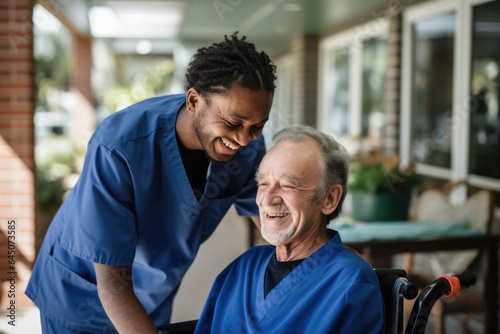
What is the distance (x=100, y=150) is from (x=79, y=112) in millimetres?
8193

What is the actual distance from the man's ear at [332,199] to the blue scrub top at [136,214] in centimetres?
29

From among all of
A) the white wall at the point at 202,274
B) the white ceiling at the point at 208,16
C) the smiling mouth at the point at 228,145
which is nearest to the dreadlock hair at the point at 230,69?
the smiling mouth at the point at 228,145

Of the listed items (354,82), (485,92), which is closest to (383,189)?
(485,92)

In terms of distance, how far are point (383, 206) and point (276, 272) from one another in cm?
157

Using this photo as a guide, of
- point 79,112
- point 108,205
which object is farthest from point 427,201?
point 79,112

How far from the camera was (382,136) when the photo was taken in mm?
7309

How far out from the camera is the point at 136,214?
1609mm

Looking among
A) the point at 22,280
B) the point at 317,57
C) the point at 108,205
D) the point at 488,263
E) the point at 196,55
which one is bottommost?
the point at 22,280

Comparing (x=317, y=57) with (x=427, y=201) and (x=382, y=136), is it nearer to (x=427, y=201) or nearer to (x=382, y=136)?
(x=382, y=136)

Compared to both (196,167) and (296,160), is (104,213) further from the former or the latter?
(296,160)

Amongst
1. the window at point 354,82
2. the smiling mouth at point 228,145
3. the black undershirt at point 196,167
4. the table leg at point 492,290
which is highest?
the window at point 354,82

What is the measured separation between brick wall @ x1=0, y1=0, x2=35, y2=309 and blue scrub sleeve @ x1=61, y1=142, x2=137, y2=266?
2.56m

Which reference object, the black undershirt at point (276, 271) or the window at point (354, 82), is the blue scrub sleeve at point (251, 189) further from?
the window at point (354, 82)

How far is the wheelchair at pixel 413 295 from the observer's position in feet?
4.66
